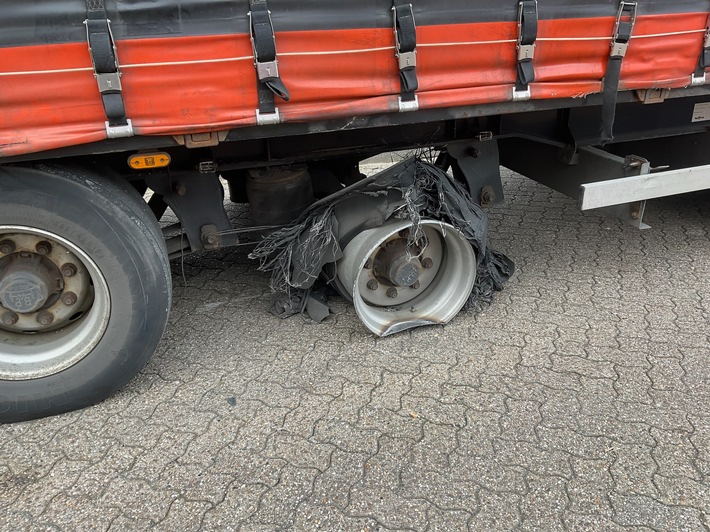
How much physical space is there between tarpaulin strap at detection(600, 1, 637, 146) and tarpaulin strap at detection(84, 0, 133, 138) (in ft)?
7.23

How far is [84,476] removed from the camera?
7.99ft

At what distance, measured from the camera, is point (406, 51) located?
2.51 m

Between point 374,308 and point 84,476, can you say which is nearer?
point 84,476

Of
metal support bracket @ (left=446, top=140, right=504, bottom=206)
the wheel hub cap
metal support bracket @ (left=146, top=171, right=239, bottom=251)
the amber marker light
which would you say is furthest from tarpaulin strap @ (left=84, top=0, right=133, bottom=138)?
metal support bracket @ (left=446, top=140, right=504, bottom=206)

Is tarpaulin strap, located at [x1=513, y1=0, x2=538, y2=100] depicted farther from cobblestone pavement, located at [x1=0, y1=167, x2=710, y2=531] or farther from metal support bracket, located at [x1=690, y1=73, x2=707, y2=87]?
cobblestone pavement, located at [x1=0, y1=167, x2=710, y2=531]

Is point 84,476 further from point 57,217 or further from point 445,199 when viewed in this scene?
point 445,199

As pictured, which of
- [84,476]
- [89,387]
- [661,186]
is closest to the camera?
[84,476]

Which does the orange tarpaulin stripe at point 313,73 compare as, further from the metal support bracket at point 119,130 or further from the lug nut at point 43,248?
the lug nut at point 43,248

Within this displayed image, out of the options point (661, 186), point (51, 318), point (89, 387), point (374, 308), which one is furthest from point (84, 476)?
point (661, 186)

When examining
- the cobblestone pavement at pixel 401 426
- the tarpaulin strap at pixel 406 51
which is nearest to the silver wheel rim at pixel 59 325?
the cobblestone pavement at pixel 401 426

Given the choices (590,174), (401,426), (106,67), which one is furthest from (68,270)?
(590,174)

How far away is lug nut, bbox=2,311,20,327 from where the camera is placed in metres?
2.79

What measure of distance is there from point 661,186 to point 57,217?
123 inches

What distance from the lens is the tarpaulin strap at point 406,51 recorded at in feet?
8.04
